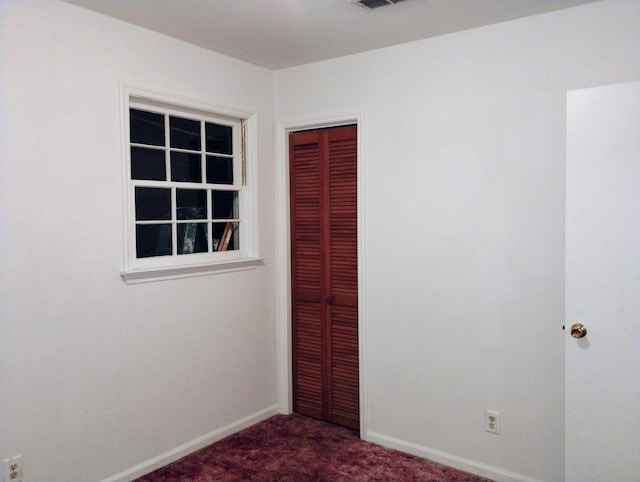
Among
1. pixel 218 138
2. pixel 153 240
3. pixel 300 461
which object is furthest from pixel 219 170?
pixel 300 461

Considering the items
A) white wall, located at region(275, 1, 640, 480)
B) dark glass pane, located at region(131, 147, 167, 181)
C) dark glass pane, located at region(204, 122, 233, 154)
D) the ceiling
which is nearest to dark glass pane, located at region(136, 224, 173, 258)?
dark glass pane, located at region(131, 147, 167, 181)

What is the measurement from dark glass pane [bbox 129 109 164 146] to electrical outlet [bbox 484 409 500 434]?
2414mm

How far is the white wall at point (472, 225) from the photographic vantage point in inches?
107

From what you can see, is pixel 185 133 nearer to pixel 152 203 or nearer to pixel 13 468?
pixel 152 203

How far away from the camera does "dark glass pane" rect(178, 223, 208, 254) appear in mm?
3303

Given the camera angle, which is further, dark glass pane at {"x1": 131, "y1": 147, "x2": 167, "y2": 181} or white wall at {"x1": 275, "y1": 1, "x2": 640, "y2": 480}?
dark glass pane at {"x1": 131, "y1": 147, "x2": 167, "y2": 181}

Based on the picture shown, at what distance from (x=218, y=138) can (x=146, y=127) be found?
56 centimetres

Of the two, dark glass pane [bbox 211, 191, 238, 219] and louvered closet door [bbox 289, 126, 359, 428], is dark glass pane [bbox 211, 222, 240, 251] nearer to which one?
dark glass pane [bbox 211, 191, 238, 219]

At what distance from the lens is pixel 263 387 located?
3.78m

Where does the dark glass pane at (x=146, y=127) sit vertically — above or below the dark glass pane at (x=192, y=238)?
above

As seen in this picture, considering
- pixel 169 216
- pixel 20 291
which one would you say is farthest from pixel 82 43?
pixel 20 291

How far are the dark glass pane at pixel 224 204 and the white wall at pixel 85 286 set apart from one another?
0.43m

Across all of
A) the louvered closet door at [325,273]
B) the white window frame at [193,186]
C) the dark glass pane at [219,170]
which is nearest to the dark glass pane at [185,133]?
the white window frame at [193,186]

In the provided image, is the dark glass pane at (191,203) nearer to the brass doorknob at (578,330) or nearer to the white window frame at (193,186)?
the white window frame at (193,186)
